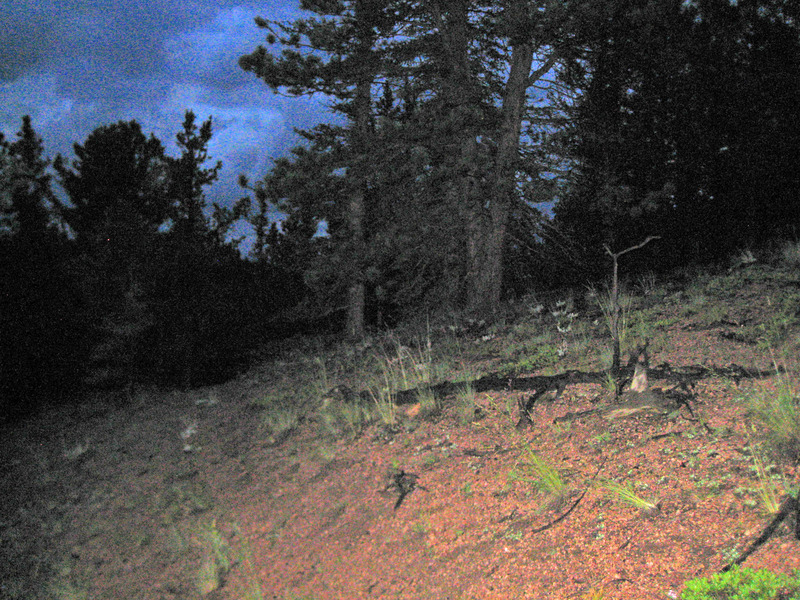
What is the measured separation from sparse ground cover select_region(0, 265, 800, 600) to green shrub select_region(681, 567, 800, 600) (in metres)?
0.22

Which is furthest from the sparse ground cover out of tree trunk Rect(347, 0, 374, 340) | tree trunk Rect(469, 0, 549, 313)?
tree trunk Rect(347, 0, 374, 340)

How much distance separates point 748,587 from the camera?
5.66 ft

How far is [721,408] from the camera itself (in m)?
3.24

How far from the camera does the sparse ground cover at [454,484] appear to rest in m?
2.47

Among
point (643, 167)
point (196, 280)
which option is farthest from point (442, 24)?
point (196, 280)

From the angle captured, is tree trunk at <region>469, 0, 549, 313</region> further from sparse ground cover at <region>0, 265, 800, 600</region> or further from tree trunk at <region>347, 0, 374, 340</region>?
sparse ground cover at <region>0, 265, 800, 600</region>

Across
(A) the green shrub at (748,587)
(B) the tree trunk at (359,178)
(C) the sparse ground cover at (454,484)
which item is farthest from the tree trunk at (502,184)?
(A) the green shrub at (748,587)

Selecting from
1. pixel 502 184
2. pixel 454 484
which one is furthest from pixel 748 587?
pixel 502 184

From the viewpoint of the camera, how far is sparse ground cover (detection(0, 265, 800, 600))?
247 cm

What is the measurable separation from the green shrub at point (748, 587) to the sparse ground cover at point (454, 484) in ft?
0.71

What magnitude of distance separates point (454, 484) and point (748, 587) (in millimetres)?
1858

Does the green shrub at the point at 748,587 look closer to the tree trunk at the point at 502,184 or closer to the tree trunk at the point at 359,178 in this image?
the tree trunk at the point at 502,184

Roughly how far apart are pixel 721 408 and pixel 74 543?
15.2ft

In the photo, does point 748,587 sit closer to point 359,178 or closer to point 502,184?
point 502,184
